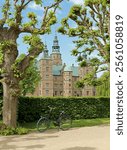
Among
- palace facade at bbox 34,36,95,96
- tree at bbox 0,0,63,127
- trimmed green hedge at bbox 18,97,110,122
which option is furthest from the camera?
palace facade at bbox 34,36,95,96

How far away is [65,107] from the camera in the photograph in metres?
Answer: 25.0

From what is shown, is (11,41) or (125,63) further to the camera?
(11,41)

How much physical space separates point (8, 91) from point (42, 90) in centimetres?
11599

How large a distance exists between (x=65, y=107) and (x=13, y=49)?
10.3 meters

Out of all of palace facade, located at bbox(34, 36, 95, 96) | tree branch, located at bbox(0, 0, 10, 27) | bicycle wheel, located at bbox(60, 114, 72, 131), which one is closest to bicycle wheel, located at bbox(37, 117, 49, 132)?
bicycle wheel, located at bbox(60, 114, 72, 131)

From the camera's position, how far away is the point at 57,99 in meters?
24.7

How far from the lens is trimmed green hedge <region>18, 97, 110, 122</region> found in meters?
22.0

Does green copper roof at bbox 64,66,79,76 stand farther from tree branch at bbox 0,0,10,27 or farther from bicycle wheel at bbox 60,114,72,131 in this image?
tree branch at bbox 0,0,10,27

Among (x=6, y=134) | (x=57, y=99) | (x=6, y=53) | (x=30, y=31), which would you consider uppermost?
(x=30, y=31)

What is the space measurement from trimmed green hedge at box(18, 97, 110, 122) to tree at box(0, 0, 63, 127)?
5577 millimetres

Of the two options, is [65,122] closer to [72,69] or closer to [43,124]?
[43,124]

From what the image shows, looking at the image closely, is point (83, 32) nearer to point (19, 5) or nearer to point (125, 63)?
point (19, 5)

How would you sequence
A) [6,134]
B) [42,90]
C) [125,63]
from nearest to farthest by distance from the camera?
[125,63], [6,134], [42,90]

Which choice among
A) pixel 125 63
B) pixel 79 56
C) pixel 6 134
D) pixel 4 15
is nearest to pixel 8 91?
pixel 6 134
